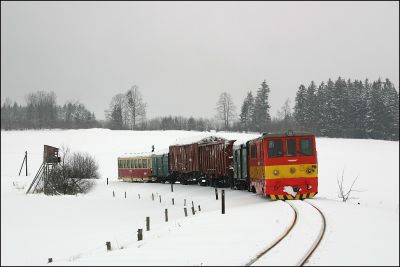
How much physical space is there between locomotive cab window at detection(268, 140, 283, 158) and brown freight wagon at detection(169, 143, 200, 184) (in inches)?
758

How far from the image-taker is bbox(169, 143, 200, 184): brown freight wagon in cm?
4141

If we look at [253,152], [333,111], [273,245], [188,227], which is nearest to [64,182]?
[253,152]

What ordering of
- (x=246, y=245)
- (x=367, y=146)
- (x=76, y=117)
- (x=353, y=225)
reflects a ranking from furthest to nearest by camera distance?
(x=76, y=117), (x=367, y=146), (x=353, y=225), (x=246, y=245)

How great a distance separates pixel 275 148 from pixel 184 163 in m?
23.4

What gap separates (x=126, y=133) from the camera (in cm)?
10206

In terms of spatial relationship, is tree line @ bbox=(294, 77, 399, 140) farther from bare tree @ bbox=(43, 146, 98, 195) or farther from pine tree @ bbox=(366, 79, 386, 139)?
bare tree @ bbox=(43, 146, 98, 195)

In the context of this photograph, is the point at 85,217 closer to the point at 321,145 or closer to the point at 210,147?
the point at 210,147

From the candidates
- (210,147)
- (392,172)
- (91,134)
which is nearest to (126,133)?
(91,134)

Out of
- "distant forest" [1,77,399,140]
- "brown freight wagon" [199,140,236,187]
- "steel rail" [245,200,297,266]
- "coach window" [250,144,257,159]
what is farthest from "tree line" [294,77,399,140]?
"steel rail" [245,200,297,266]

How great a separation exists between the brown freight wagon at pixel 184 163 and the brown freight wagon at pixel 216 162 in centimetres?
113

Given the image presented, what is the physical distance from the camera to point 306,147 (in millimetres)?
21625

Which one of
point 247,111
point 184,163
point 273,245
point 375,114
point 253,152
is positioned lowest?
point 273,245

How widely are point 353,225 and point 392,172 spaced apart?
47.4m

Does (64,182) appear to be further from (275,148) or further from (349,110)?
(349,110)
